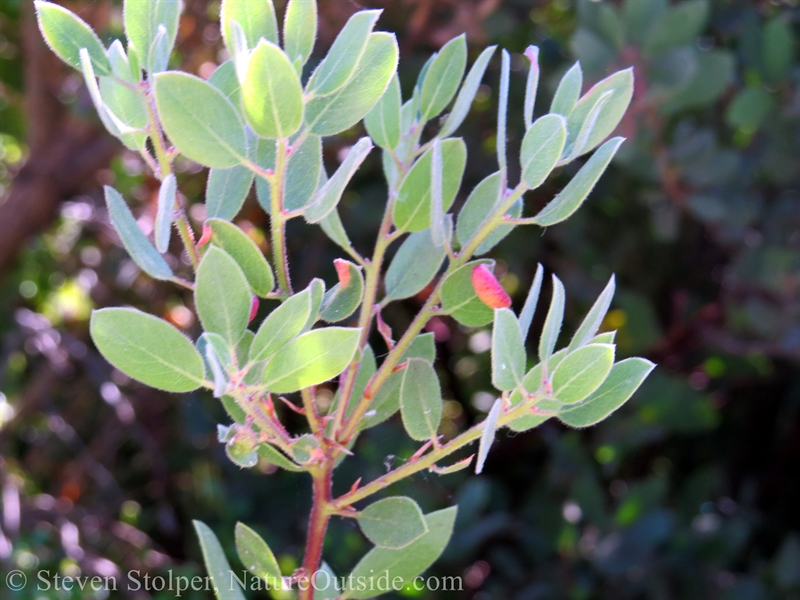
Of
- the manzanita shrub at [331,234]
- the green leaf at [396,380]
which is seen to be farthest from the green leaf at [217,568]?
the green leaf at [396,380]

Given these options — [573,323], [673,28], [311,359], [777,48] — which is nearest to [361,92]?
[311,359]

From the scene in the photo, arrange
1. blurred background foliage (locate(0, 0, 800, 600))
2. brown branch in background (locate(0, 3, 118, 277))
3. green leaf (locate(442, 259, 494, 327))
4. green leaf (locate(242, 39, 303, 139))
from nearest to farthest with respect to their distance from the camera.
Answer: green leaf (locate(242, 39, 303, 139))
green leaf (locate(442, 259, 494, 327))
blurred background foliage (locate(0, 0, 800, 600))
brown branch in background (locate(0, 3, 118, 277))

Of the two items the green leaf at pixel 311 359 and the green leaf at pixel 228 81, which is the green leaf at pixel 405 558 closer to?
the green leaf at pixel 311 359

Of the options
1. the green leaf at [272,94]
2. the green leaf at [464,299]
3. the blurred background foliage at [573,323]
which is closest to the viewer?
the green leaf at [272,94]

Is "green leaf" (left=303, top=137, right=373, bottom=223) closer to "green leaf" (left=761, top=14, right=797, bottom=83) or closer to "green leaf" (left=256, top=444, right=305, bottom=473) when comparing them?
"green leaf" (left=256, top=444, right=305, bottom=473)

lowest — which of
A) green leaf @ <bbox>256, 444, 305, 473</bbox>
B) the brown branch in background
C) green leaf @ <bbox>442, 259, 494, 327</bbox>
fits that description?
the brown branch in background

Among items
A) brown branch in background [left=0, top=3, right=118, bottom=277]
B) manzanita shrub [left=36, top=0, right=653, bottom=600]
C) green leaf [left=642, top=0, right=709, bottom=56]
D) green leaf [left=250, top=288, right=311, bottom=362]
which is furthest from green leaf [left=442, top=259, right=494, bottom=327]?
brown branch in background [left=0, top=3, right=118, bottom=277]

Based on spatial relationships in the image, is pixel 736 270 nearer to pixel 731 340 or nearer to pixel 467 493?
pixel 731 340
